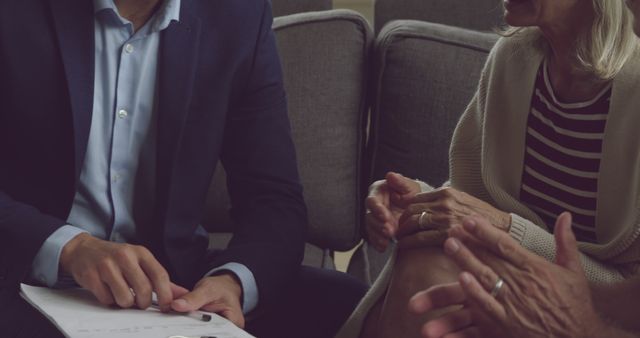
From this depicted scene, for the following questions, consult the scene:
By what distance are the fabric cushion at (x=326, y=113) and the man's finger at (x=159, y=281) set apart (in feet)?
2.57

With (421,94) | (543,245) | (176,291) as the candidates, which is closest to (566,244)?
(543,245)

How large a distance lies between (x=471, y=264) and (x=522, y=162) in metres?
0.40

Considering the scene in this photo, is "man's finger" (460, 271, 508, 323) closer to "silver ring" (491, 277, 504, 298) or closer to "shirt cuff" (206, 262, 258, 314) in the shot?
"silver ring" (491, 277, 504, 298)

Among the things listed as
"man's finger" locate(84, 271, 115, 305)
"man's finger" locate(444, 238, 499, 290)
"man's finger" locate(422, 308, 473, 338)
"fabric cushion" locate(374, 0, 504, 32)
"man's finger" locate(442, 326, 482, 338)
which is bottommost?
"man's finger" locate(442, 326, 482, 338)

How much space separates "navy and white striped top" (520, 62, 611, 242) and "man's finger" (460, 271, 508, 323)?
319 millimetres

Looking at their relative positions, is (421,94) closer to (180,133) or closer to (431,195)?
(431,195)

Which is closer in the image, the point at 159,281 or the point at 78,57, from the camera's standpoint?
the point at 159,281

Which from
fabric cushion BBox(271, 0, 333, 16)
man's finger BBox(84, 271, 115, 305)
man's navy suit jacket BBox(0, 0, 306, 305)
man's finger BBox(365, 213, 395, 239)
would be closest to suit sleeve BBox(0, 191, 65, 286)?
man's navy suit jacket BBox(0, 0, 306, 305)

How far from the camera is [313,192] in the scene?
1812 millimetres

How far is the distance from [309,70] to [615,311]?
871mm

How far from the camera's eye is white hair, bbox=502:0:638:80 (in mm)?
1232

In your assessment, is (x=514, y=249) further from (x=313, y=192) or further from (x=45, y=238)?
(x=313, y=192)

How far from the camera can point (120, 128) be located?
3.97 ft

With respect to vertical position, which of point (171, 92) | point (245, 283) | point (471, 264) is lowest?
point (245, 283)
